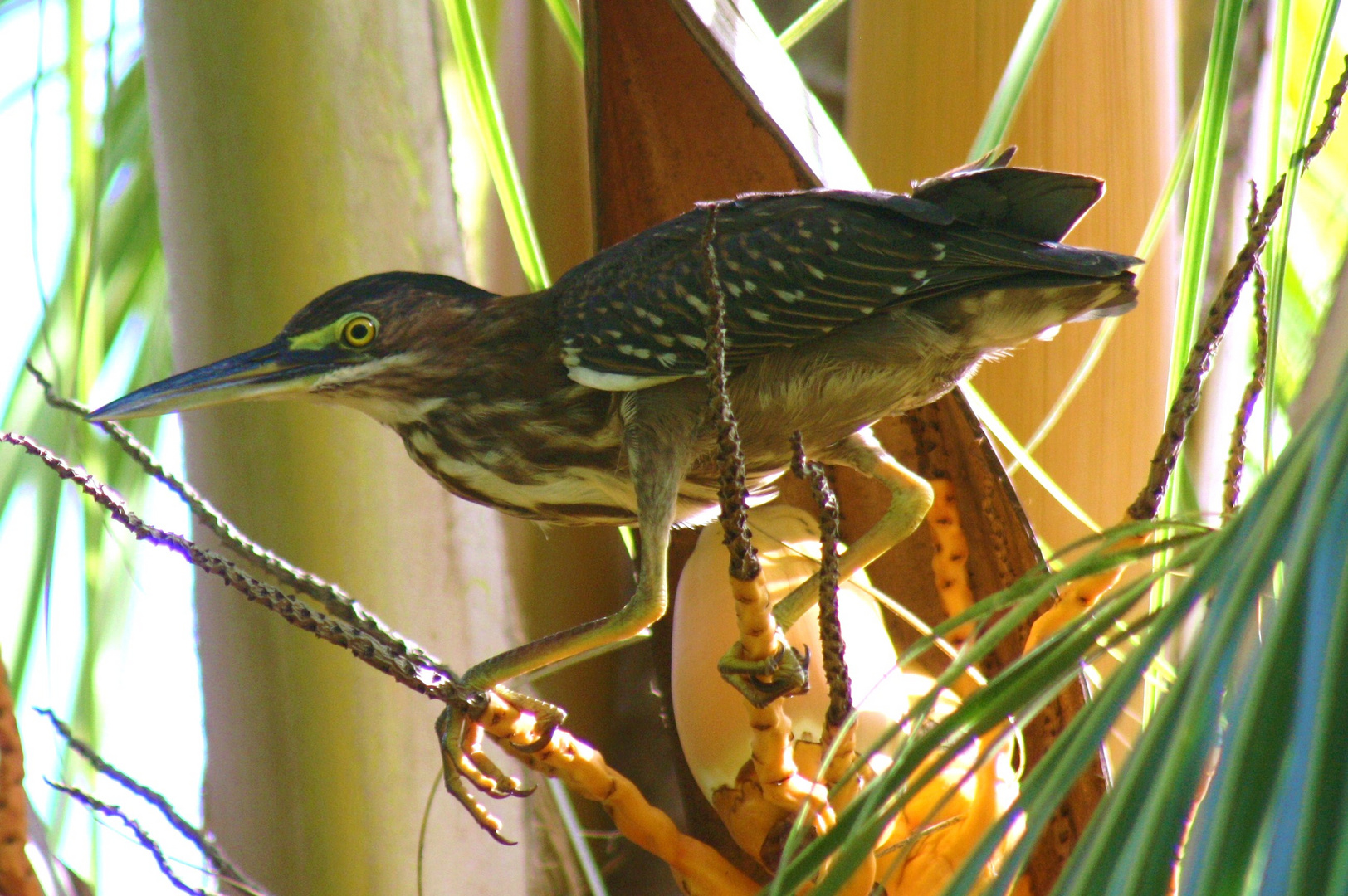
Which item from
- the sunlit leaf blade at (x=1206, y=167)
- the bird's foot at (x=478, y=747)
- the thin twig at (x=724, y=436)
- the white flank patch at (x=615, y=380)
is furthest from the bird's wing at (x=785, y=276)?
the thin twig at (x=724, y=436)

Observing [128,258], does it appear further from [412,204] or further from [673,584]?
[673,584]

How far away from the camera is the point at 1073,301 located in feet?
2.50

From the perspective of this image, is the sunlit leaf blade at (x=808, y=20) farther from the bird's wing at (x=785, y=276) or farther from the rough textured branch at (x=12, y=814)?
the rough textured branch at (x=12, y=814)

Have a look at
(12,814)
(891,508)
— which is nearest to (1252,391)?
(891,508)

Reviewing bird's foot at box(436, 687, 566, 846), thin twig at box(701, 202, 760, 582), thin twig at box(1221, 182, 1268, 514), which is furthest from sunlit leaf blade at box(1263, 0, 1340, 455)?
bird's foot at box(436, 687, 566, 846)

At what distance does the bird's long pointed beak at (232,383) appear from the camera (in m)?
0.72

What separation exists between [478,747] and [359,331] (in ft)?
0.88

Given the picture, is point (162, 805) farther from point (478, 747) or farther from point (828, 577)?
point (828, 577)

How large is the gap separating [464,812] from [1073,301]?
527mm

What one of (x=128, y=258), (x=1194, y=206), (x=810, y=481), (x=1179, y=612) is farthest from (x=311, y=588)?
(x=128, y=258)

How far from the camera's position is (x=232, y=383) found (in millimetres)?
736

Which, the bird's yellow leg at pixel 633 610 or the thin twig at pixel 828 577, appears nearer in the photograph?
the thin twig at pixel 828 577

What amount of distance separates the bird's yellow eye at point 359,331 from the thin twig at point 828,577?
1.36ft

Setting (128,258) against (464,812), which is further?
(128,258)
